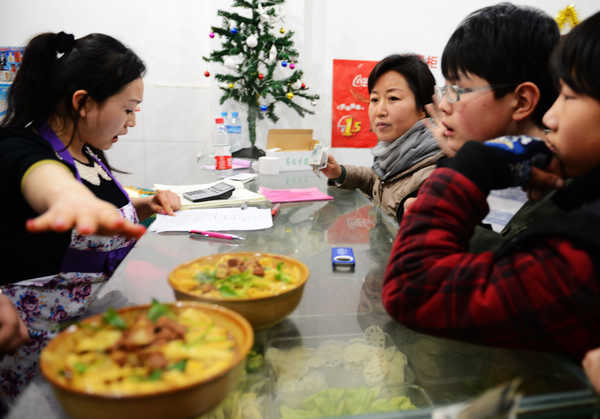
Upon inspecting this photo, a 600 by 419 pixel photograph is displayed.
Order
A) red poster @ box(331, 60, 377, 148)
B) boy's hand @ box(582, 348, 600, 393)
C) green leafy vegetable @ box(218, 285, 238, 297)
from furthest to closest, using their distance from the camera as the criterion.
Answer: red poster @ box(331, 60, 377, 148) < green leafy vegetable @ box(218, 285, 238, 297) < boy's hand @ box(582, 348, 600, 393)

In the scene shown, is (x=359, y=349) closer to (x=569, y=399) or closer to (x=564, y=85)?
(x=569, y=399)

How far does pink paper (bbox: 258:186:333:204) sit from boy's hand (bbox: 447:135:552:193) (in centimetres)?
103

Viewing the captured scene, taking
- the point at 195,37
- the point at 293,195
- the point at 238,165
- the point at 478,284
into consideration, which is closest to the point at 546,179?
the point at 478,284

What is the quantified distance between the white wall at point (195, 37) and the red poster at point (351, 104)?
7 cm

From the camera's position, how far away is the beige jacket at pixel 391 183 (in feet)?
5.27

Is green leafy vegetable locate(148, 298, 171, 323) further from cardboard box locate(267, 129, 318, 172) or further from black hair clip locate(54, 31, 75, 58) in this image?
cardboard box locate(267, 129, 318, 172)

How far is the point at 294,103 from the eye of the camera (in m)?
3.57

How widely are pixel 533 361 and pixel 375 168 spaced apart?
130 centimetres

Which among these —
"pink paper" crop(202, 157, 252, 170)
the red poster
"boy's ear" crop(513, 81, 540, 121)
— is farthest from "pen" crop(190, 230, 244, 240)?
the red poster

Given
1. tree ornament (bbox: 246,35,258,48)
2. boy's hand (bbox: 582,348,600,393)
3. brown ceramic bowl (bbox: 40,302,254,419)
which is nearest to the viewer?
brown ceramic bowl (bbox: 40,302,254,419)

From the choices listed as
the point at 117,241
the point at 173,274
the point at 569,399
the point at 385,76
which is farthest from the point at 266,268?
the point at 385,76

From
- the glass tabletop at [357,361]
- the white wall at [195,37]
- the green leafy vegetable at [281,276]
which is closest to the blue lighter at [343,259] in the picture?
the glass tabletop at [357,361]

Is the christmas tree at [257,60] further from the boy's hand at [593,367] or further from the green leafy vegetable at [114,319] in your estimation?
the boy's hand at [593,367]

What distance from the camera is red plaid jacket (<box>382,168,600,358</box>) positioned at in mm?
554
